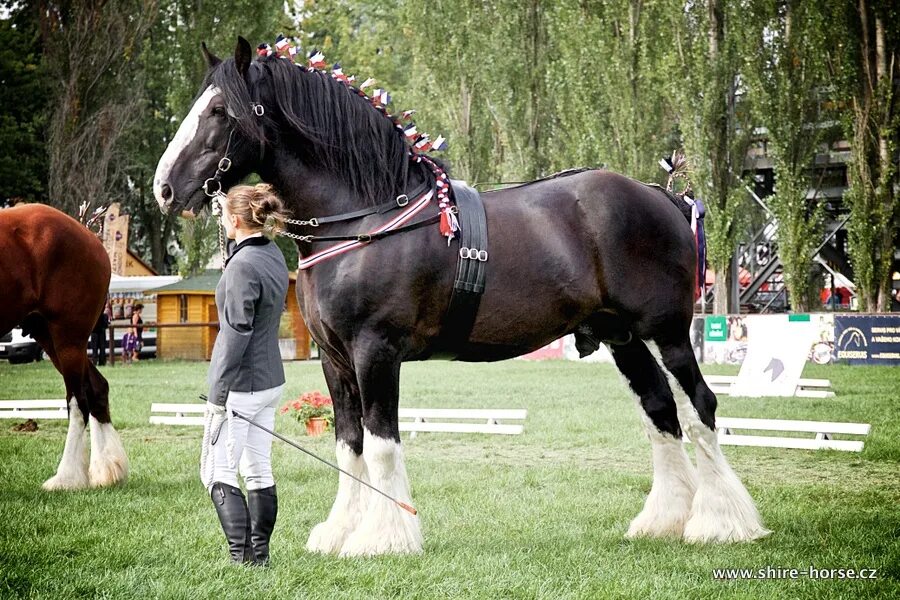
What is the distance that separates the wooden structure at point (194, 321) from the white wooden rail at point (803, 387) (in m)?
13.0

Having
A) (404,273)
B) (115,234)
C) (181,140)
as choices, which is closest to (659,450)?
(404,273)

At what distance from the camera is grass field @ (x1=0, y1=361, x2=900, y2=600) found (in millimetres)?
3656

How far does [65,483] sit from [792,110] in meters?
18.1

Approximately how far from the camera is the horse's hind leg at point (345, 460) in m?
4.33

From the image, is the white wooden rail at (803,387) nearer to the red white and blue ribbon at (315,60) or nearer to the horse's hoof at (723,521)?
the horse's hoof at (723,521)

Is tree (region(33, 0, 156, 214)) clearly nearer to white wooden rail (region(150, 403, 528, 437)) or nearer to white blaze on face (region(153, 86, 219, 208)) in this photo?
white wooden rail (region(150, 403, 528, 437))

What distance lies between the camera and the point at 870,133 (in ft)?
63.6

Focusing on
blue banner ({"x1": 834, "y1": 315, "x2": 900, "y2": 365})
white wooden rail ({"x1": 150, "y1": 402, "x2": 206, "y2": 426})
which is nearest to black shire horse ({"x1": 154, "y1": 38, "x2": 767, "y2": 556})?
white wooden rail ({"x1": 150, "y1": 402, "x2": 206, "y2": 426})

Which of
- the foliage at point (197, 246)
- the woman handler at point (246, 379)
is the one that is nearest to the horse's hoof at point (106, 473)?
the woman handler at point (246, 379)

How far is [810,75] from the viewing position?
65.0 feet

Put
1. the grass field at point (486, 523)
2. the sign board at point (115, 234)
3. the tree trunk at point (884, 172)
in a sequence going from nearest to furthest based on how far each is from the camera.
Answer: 1. the grass field at point (486, 523)
2. the tree trunk at point (884, 172)
3. the sign board at point (115, 234)

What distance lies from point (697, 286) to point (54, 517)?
3.90 metres

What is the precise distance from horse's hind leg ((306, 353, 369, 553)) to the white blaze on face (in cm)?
113

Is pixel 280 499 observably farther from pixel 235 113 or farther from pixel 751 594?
pixel 751 594
